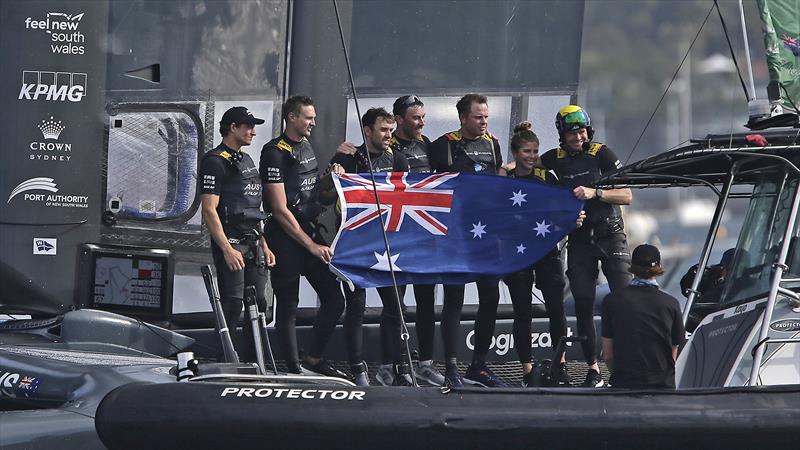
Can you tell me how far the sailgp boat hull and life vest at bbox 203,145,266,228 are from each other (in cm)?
180

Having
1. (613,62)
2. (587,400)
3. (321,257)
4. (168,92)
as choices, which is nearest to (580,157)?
(321,257)

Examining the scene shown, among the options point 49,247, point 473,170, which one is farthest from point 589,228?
point 49,247

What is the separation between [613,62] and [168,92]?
24.0 m

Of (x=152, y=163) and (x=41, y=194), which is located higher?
(x=152, y=163)

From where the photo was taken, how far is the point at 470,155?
8.75 meters

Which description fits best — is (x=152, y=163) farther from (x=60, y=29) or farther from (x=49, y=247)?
(x=60, y=29)

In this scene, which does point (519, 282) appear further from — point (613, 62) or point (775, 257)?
point (613, 62)

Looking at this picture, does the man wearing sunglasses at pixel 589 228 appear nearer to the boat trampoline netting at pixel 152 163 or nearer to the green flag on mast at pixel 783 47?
the green flag on mast at pixel 783 47

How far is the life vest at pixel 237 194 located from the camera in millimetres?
8578

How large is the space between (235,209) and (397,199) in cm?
92

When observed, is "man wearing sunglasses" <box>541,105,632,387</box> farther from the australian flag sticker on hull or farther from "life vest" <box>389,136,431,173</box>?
the australian flag sticker on hull

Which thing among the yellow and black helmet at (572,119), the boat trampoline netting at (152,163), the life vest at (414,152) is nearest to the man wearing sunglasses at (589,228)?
the yellow and black helmet at (572,119)

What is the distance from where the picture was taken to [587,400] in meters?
7.00

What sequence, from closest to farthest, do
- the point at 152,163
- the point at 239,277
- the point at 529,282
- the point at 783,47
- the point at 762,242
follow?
the point at 762,242 < the point at 783,47 < the point at 239,277 < the point at 529,282 < the point at 152,163
